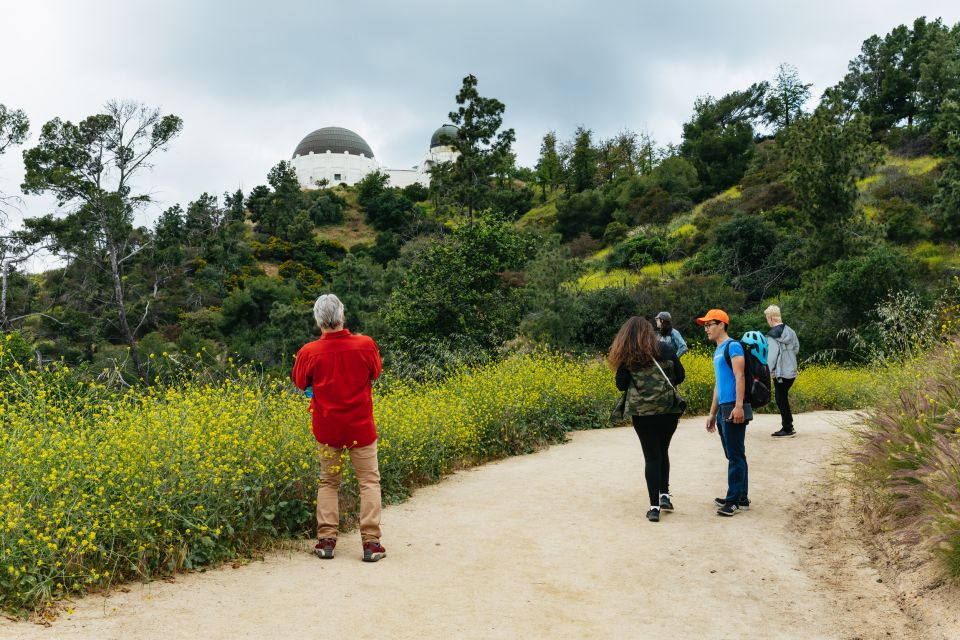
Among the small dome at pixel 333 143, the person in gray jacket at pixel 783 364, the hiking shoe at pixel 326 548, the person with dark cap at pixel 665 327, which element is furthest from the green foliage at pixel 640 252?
the small dome at pixel 333 143

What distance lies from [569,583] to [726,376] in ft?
8.18

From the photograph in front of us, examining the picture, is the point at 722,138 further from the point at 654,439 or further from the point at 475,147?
the point at 654,439

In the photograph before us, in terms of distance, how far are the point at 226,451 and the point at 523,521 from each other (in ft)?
8.09

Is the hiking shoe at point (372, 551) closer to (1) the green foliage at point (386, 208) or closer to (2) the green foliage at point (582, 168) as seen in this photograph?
(2) the green foliage at point (582, 168)

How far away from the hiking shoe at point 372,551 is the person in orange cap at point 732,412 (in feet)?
9.66

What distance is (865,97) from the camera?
48.9 metres

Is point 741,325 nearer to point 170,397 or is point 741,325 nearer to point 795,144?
point 795,144

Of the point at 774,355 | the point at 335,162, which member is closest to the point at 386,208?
the point at 335,162

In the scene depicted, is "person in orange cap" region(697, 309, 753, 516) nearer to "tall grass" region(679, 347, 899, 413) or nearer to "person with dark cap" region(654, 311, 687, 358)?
"person with dark cap" region(654, 311, 687, 358)

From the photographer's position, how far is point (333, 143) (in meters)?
107

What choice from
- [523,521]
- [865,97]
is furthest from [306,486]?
[865,97]

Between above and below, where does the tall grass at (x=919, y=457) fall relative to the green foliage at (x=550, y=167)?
below

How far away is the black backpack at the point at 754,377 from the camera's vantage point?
18.7 feet

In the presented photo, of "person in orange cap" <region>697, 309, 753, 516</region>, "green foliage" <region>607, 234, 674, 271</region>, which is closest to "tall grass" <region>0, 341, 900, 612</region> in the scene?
"person in orange cap" <region>697, 309, 753, 516</region>
